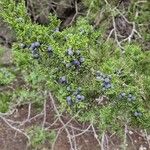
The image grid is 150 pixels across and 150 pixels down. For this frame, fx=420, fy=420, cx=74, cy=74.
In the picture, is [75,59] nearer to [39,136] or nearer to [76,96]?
[76,96]

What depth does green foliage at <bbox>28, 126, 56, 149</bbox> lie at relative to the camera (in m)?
3.16

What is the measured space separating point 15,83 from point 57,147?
81 centimetres

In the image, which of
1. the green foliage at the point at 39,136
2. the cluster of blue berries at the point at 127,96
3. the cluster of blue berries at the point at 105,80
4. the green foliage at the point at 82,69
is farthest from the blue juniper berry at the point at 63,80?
the green foliage at the point at 39,136

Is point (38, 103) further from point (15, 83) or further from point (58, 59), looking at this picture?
point (58, 59)

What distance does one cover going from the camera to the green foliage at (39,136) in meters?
3.16

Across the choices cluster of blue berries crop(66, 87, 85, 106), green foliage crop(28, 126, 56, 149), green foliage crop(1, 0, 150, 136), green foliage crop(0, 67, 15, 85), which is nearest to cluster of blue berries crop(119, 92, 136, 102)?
green foliage crop(1, 0, 150, 136)

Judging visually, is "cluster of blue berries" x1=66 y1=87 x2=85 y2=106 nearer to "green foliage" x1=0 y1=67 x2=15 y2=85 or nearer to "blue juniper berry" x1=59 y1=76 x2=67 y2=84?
"blue juniper berry" x1=59 y1=76 x2=67 y2=84

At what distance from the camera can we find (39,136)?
10.4 ft

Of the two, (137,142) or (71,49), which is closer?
(71,49)

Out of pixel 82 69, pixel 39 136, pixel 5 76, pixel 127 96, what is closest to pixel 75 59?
pixel 82 69

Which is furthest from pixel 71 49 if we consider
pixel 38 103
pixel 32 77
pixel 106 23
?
pixel 106 23

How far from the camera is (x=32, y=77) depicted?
2.81 metres

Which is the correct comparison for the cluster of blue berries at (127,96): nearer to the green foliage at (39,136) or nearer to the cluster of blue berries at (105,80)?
the cluster of blue berries at (105,80)

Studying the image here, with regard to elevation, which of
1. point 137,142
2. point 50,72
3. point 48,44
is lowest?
point 137,142
